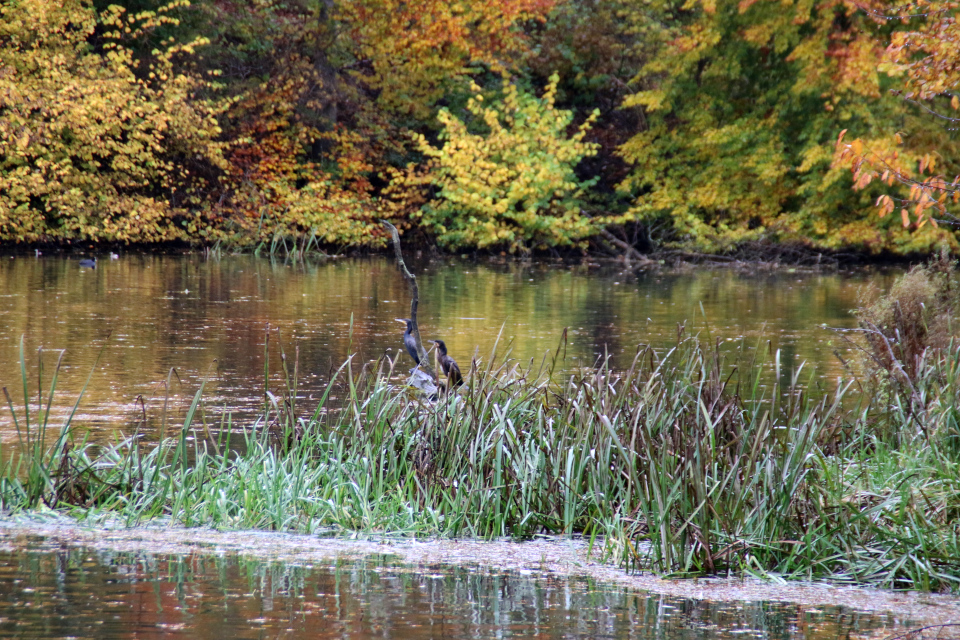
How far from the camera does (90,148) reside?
76.4 ft

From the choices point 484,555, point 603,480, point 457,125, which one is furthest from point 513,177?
point 484,555

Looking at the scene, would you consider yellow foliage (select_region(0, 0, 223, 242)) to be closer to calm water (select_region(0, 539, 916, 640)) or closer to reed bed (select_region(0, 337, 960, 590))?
reed bed (select_region(0, 337, 960, 590))

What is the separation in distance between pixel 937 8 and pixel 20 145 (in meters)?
18.8

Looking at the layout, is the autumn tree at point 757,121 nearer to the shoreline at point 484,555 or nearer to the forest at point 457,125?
the forest at point 457,125

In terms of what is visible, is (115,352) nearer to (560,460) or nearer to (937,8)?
(560,460)

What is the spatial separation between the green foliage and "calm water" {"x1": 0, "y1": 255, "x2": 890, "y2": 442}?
10.2 feet

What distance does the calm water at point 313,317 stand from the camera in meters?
8.81

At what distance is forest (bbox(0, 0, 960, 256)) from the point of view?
22969mm

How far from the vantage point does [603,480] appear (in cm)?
495

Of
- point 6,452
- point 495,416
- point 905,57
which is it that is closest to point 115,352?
point 6,452

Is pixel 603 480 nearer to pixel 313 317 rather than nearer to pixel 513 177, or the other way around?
pixel 313 317

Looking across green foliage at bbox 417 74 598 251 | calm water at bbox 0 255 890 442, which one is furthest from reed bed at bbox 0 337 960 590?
green foliage at bbox 417 74 598 251

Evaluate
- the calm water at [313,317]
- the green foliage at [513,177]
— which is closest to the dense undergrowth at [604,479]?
the calm water at [313,317]

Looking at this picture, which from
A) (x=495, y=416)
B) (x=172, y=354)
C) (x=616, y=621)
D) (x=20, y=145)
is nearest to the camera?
A: (x=616, y=621)
